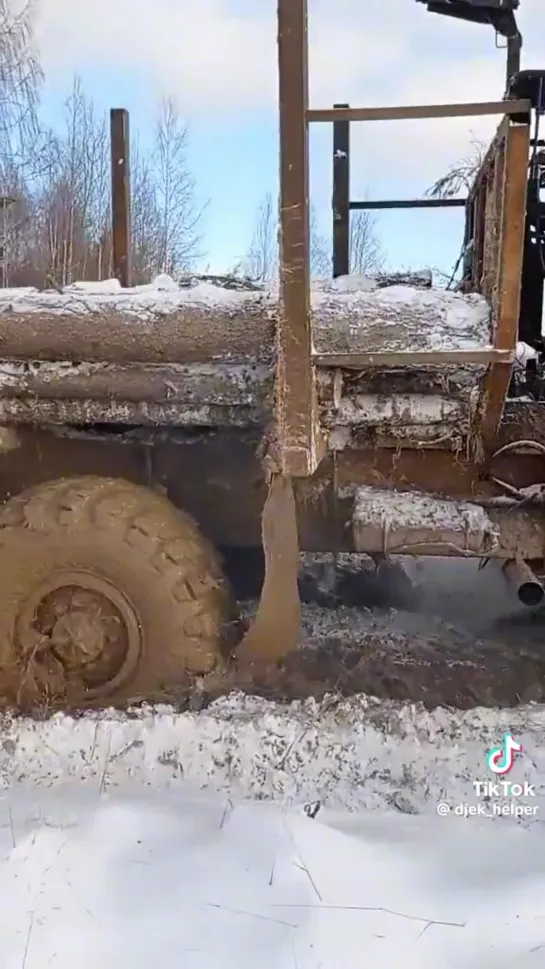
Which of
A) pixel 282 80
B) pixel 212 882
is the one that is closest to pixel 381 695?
pixel 212 882

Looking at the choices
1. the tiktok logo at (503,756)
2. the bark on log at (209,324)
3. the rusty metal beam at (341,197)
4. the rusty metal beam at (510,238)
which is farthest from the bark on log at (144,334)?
the rusty metal beam at (341,197)

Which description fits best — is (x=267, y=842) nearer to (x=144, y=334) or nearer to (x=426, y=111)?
(x=144, y=334)

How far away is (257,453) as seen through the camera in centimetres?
400

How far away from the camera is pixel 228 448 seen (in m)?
4.20

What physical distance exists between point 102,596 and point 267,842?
1.39 metres

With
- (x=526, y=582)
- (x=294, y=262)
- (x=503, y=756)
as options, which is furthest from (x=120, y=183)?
(x=503, y=756)

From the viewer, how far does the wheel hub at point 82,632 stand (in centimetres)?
379

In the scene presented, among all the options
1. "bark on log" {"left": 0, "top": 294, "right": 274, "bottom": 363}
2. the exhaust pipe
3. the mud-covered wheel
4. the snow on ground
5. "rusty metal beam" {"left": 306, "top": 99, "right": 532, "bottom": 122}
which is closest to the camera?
the snow on ground

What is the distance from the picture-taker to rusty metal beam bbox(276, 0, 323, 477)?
2.99m

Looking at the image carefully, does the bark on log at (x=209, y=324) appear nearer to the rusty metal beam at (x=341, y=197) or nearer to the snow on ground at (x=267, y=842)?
the snow on ground at (x=267, y=842)

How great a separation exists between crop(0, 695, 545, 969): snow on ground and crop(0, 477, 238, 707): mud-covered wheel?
0.24 meters

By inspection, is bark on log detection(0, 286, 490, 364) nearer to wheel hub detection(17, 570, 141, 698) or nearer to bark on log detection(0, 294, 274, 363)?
bark on log detection(0, 294, 274, 363)

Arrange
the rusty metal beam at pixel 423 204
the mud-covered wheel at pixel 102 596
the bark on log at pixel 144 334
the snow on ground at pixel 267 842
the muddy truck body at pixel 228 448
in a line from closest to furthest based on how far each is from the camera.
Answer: the snow on ground at pixel 267 842 < the muddy truck body at pixel 228 448 < the bark on log at pixel 144 334 < the mud-covered wheel at pixel 102 596 < the rusty metal beam at pixel 423 204

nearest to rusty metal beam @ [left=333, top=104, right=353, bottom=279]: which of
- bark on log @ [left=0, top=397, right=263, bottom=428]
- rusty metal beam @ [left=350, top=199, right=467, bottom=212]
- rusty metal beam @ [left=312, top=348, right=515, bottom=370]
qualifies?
rusty metal beam @ [left=350, top=199, right=467, bottom=212]
